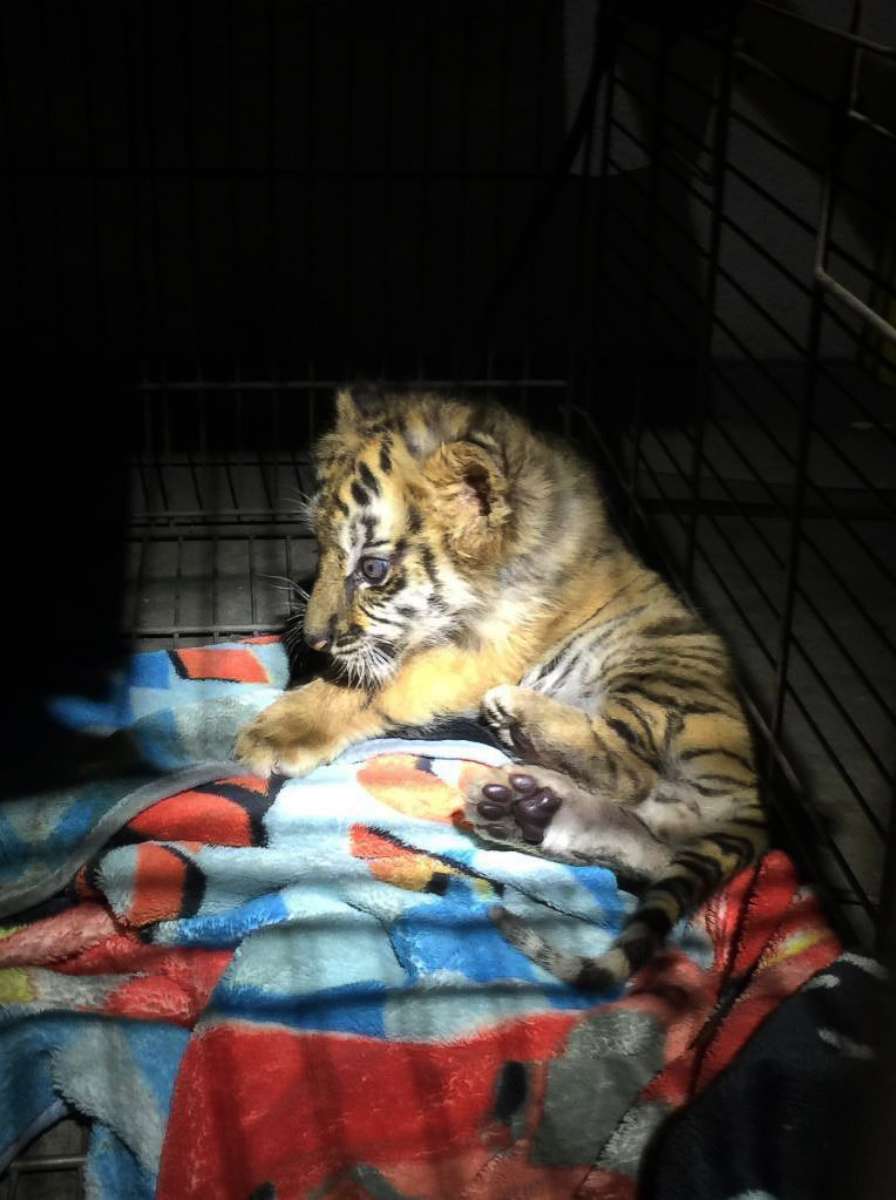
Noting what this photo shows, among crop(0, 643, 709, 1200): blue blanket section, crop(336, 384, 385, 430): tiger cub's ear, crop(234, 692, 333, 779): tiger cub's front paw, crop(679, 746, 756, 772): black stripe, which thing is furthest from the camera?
crop(336, 384, 385, 430): tiger cub's ear

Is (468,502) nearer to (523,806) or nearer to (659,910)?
(523,806)

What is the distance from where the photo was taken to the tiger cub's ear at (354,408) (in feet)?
10.9

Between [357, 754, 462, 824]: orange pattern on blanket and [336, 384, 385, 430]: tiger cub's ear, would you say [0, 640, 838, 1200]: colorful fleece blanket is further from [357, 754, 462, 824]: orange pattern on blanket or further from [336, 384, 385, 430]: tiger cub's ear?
[336, 384, 385, 430]: tiger cub's ear

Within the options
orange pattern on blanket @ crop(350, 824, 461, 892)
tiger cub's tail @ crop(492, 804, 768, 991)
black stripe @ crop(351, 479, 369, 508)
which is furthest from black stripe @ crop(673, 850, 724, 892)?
black stripe @ crop(351, 479, 369, 508)

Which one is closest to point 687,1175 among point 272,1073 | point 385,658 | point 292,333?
point 272,1073

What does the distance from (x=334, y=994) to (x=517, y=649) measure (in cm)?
105

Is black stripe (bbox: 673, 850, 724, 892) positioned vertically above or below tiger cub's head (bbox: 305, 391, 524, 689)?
below

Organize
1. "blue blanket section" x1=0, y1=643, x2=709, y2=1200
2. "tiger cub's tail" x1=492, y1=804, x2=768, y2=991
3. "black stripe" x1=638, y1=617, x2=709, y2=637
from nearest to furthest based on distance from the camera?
"blue blanket section" x1=0, y1=643, x2=709, y2=1200 < "tiger cub's tail" x1=492, y1=804, x2=768, y2=991 < "black stripe" x1=638, y1=617, x2=709, y2=637

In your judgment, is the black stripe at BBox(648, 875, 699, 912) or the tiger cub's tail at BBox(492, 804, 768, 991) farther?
the black stripe at BBox(648, 875, 699, 912)

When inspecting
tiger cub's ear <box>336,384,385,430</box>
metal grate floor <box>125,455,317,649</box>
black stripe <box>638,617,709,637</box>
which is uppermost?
tiger cub's ear <box>336,384,385,430</box>

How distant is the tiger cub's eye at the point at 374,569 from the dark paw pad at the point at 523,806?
1.79 ft

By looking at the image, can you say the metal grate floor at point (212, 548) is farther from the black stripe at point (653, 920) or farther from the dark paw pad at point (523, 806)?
the black stripe at point (653, 920)

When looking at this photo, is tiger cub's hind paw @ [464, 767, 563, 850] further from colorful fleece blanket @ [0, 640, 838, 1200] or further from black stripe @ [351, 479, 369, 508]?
black stripe @ [351, 479, 369, 508]

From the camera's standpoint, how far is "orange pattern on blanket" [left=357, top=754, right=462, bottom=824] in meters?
2.91
